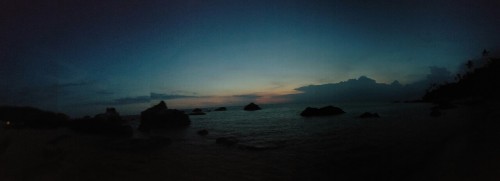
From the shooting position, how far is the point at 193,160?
15.9 ft

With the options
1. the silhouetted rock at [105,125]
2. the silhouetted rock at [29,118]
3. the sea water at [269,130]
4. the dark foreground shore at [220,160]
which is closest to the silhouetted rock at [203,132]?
the sea water at [269,130]

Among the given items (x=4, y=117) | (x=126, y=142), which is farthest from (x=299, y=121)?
(x=4, y=117)

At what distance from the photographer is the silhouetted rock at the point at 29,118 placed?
4.14 metres

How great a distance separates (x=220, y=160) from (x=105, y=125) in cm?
182

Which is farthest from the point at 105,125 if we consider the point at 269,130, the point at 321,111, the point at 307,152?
the point at 321,111

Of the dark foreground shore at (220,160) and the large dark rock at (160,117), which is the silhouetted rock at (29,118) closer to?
the dark foreground shore at (220,160)

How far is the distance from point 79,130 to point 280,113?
8.11 meters

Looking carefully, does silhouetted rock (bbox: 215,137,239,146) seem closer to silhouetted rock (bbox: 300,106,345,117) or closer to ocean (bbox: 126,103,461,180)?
ocean (bbox: 126,103,461,180)

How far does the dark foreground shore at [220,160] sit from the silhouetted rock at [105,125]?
104mm

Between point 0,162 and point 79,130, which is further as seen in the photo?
point 79,130

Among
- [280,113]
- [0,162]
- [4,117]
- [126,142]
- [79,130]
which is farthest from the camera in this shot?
[280,113]

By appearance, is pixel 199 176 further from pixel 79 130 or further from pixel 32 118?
pixel 32 118

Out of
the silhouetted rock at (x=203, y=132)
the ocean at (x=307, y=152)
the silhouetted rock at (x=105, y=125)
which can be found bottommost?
the ocean at (x=307, y=152)

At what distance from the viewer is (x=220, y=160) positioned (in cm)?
495
